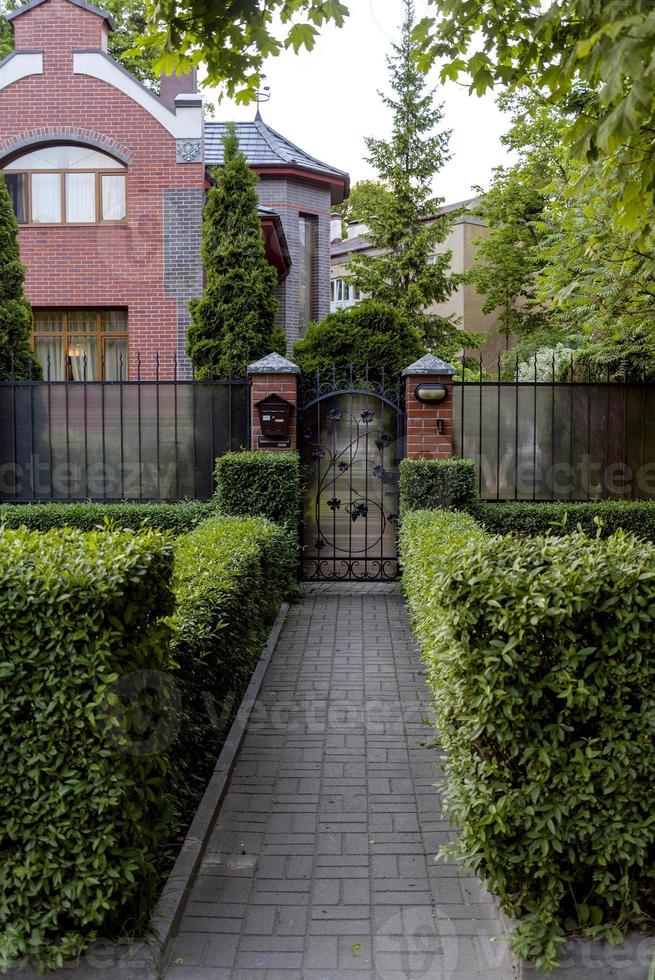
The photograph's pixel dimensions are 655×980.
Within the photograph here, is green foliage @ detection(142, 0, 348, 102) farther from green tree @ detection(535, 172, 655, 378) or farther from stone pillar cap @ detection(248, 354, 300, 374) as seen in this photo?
stone pillar cap @ detection(248, 354, 300, 374)

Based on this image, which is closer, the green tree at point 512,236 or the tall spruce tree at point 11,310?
the tall spruce tree at point 11,310

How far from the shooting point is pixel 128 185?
16.2 m

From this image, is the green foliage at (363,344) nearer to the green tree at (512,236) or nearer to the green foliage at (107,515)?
the green foliage at (107,515)

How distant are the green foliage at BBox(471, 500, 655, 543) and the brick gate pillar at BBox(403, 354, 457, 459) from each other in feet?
2.79

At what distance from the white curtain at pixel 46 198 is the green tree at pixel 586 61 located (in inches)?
490

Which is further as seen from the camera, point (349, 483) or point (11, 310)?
point (11, 310)

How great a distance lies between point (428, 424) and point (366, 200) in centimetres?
1425

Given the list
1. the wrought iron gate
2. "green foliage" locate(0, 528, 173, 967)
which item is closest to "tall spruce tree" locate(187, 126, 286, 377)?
the wrought iron gate

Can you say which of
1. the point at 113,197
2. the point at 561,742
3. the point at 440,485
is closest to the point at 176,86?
the point at 113,197

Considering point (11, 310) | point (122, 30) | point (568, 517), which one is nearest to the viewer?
point (568, 517)

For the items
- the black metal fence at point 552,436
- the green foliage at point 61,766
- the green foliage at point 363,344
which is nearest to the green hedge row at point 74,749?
the green foliage at point 61,766

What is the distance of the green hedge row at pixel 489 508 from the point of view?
369 inches

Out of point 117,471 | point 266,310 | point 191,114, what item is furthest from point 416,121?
point 117,471

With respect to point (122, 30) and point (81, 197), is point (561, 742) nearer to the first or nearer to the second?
point (81, 197)
